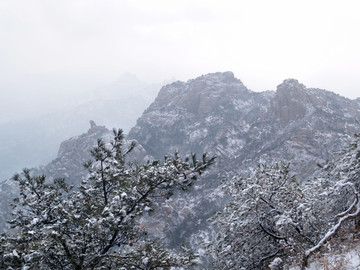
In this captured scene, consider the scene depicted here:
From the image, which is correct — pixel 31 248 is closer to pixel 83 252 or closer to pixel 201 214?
pixel 83 252

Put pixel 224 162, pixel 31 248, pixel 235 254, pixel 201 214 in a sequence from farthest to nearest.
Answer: pixel 224 162, pixel 201 214, pixel 235 254, pixel 31 248

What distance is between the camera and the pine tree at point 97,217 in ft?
24.7

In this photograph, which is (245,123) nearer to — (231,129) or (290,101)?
(231,129)

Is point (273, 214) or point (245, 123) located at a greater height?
point (273, 214)

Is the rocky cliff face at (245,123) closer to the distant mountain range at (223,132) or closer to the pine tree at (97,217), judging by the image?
the distant mountain range at (223,132)

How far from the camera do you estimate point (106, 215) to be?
7609mm

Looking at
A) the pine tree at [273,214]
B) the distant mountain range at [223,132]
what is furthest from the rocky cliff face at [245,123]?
the pine tree at [273,214]

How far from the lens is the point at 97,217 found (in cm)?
755

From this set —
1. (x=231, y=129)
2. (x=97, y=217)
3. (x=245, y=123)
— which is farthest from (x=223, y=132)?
(x=97, y=217)

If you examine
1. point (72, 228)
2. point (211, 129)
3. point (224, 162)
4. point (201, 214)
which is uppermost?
point (72, 228)

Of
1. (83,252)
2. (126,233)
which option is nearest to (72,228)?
(83,252)

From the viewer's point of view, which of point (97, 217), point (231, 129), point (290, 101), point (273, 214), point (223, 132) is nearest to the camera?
point (97, 217)

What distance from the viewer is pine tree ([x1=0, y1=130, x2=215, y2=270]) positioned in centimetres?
754

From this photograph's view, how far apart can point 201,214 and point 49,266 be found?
95.2 meters
